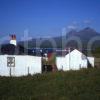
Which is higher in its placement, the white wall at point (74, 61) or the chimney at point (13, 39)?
the chimney at point (13, 39)

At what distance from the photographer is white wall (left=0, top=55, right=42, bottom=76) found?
1081 inches

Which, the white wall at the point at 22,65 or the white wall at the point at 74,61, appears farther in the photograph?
the white wall at the point at 74,61

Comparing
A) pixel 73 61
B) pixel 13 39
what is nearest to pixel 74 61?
pixel 73 61

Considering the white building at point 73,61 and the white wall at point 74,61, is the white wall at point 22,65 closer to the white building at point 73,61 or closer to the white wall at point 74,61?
the white building at point 73,61

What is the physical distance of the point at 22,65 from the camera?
2789cm

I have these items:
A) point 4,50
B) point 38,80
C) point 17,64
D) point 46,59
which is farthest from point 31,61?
point 46,59

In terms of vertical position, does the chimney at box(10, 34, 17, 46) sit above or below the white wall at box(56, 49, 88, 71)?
above

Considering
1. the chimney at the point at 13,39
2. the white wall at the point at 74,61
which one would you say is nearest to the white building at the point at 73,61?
the white wall at the point at 74,61

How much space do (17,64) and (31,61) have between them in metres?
1.49

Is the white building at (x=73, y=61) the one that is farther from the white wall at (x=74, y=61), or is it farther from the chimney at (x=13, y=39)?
the chimney at (x=13, y=39)

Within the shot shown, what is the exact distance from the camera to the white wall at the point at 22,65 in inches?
1081

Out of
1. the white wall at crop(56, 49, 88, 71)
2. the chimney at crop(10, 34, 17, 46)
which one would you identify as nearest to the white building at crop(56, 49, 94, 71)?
the white wall at crop(56, 49, 88, 71)

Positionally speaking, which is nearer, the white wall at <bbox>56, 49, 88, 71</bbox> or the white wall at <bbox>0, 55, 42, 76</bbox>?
the white wall at <bbox>0, 55, 42, 76</bbox>

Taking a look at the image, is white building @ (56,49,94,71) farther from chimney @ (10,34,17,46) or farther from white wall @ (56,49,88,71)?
chimney @ (10,34,17,46)
